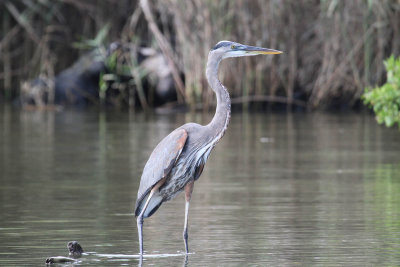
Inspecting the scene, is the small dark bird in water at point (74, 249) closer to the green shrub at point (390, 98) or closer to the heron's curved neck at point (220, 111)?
the heron's curved neck at point (220, 111)

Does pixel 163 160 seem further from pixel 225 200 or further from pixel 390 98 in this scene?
pixel 390 98

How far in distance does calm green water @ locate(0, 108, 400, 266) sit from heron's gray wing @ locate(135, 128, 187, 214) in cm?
47

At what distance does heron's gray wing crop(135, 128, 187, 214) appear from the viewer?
6520 mm

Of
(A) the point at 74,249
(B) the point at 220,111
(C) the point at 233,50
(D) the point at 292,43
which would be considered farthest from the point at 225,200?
(D) the point at 292,43

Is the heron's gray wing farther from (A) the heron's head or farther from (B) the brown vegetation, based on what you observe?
(B) the brown vegetation

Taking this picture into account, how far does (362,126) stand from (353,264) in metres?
12.0

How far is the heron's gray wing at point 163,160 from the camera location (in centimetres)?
652

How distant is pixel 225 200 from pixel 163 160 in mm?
2753

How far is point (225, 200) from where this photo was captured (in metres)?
9.22

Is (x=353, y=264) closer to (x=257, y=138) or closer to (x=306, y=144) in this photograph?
(x=306, y=144)

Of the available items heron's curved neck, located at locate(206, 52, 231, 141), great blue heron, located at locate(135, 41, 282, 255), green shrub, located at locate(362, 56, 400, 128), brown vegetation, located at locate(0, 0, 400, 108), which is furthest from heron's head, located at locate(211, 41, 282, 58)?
brown vegetation, located at locate(0, 0, 400, 108)

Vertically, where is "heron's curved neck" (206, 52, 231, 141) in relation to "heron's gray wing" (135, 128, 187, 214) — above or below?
above

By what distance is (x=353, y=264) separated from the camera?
598 cm

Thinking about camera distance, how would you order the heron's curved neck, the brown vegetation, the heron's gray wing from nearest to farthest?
the heron's gray wing → the heron's curved neck → the brown vegetation
